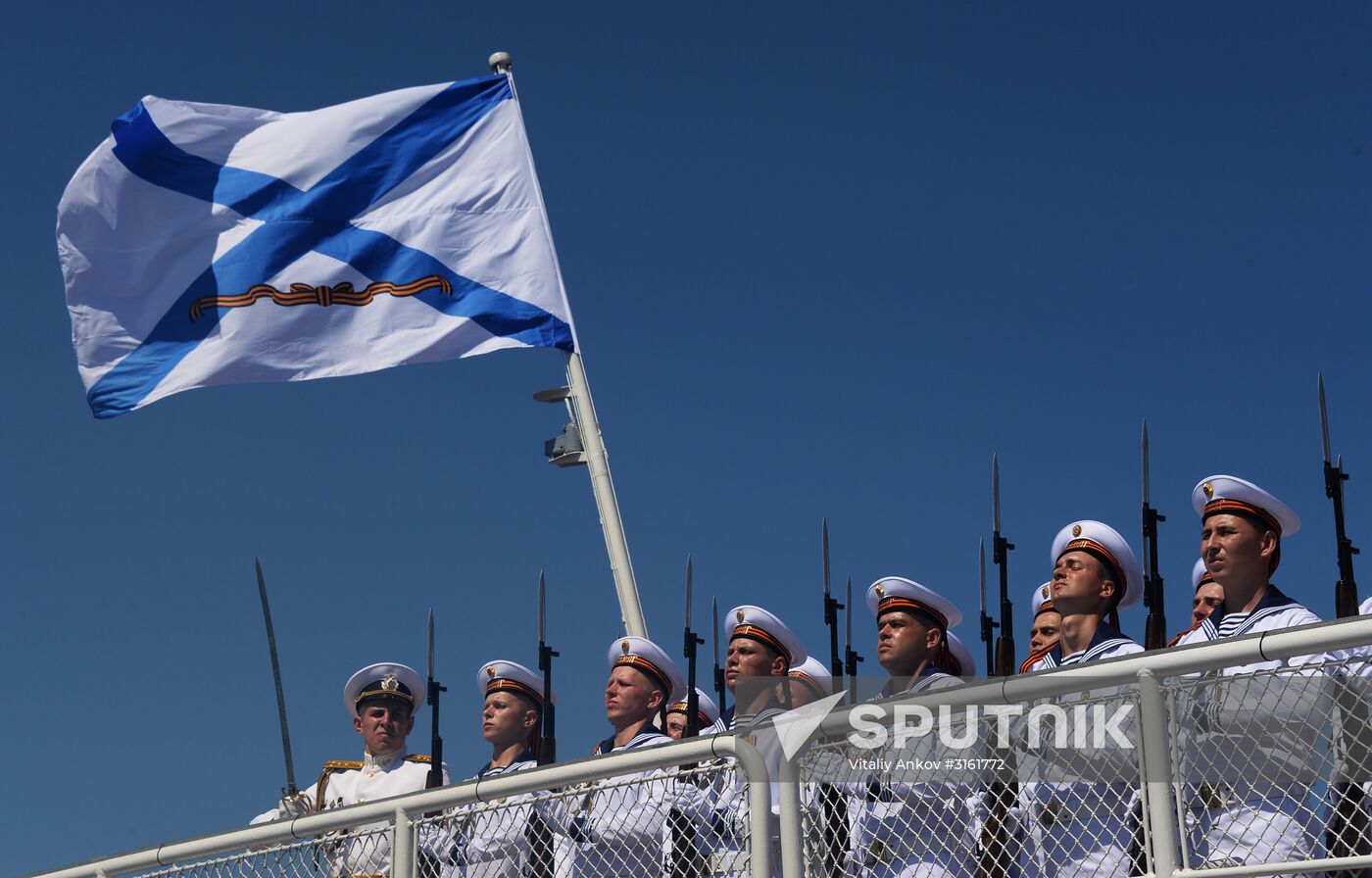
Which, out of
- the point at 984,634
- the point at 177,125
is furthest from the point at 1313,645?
the point at 177,125

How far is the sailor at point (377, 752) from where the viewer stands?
339 inches

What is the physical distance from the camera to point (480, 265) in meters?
10.7

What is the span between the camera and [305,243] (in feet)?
35.5

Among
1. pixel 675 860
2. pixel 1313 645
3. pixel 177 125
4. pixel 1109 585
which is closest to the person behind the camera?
pixel 1313 645

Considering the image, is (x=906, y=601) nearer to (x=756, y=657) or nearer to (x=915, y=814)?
(x=756, y=657)

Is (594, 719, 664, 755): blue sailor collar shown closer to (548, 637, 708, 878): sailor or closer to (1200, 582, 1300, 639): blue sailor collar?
(548, 637, 708, 878): sailor

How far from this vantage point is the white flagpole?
31.4ft

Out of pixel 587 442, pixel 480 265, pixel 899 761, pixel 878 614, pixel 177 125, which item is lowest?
pixel 899 761

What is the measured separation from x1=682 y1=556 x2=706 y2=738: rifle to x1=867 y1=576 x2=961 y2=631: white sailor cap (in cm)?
106

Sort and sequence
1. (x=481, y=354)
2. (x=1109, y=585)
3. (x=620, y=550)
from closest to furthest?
(x=1109, y=585)
(x=620, y=550)
(x=481, y=354)

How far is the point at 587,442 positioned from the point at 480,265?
130 cm

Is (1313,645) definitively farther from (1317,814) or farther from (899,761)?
(899,761)

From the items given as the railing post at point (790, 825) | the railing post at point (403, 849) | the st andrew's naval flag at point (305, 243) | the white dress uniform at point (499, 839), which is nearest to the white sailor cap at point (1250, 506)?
the railing post at point (790, 825)

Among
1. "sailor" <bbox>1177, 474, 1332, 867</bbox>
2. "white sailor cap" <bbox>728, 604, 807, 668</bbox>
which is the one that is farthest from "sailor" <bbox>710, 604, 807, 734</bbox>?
"sailor" <bbox>1177, 474, 1332, 867</bbox>
